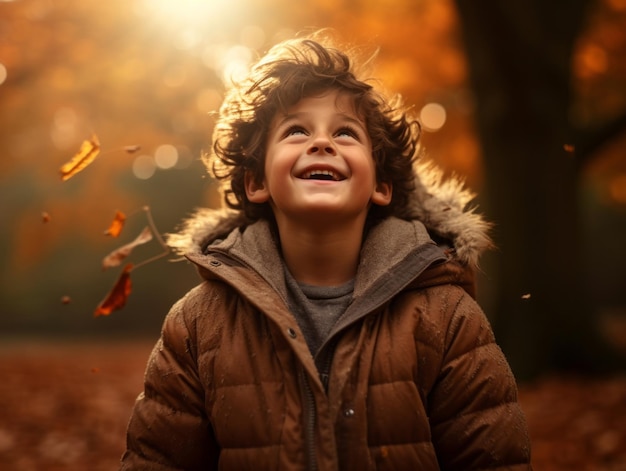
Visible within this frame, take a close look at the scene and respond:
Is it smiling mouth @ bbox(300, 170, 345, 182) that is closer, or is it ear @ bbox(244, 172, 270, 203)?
smiling mouth @ bbox(300, 170, 345, 182)

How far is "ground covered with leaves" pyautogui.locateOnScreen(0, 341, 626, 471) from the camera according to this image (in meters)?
4.60

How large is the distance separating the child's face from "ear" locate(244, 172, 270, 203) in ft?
0.26

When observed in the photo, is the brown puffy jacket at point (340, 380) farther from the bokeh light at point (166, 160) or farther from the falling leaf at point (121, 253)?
the bokeh light at point (166, 160)

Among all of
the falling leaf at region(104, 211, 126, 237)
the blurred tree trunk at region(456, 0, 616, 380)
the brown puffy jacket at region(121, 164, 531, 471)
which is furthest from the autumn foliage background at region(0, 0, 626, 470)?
the brown puffy jacket at region(121, 164, 531, 471)

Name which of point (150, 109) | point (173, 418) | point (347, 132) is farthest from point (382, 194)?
point (150, 109)

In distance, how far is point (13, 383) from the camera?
29.1ft

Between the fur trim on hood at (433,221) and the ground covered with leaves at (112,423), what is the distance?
2.37 metres

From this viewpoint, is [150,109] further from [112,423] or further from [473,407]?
[473,407]

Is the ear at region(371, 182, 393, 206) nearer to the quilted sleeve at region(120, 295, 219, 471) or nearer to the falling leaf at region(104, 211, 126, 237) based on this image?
the quilted sleeve at region(120, 295, 219, 471)

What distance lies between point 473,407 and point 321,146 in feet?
3.21

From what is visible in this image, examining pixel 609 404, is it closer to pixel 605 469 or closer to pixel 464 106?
pixel 605 469

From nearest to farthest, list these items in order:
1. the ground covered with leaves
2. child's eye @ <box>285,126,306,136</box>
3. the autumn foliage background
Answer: child's eye @ <box>285,126,306,136</box>, the ground covered with leaves, the autumn foliage background

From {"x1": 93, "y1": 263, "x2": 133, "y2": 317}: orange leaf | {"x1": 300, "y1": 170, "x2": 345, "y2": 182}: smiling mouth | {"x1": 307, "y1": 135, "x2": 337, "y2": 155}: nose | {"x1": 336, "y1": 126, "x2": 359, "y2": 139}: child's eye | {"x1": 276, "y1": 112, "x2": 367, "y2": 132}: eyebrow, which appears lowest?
{"x1": 93, "y1": 263, "x2": 133, "y2": 317}: orange leaf

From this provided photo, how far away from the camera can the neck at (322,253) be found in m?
2.47
